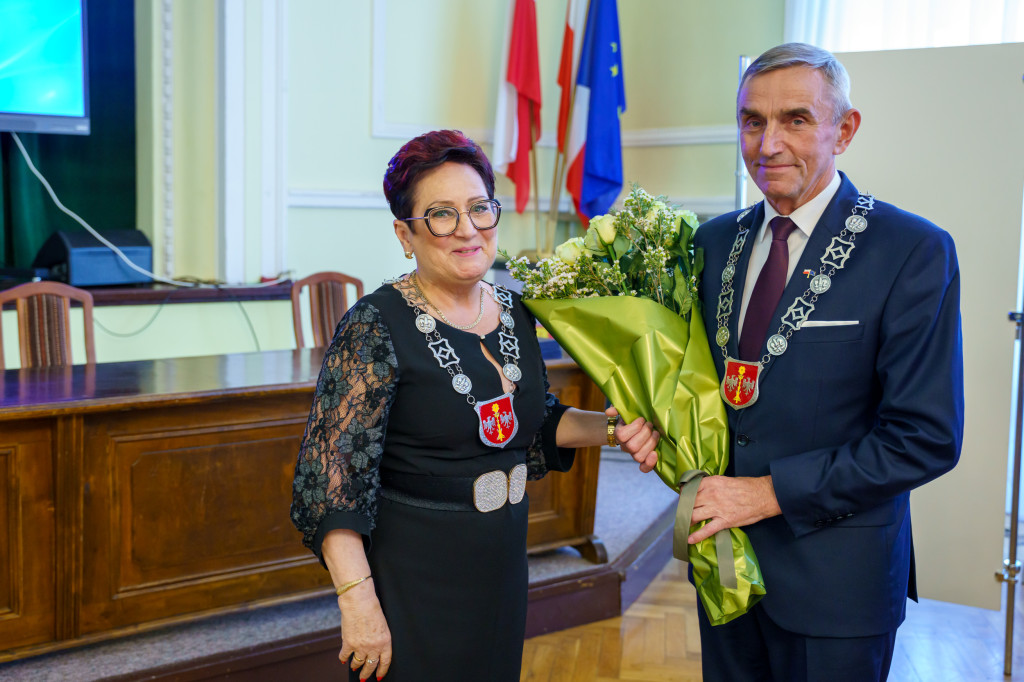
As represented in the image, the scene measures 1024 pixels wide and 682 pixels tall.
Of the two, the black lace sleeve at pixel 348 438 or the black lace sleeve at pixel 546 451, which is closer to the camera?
the black lace sleeve at pixel 348 438

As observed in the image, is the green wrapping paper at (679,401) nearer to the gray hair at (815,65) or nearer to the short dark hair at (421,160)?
the short dark hair at (421,160)

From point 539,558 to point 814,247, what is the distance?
2.27m

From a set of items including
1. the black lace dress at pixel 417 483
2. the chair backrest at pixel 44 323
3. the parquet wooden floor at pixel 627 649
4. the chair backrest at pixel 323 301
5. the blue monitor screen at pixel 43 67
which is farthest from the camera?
the blue monitor screen at pixel 43 67

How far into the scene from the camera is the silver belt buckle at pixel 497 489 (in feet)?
5.57

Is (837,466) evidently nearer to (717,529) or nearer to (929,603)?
(717,529)

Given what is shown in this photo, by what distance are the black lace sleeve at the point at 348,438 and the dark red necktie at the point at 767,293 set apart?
0.66m

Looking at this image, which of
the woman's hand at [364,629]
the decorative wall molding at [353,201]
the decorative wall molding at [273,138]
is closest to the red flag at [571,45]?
the decorative wall molding at [353,201]

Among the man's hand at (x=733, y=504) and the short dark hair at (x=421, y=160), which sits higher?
the short dark hair at (x=421, y=160)

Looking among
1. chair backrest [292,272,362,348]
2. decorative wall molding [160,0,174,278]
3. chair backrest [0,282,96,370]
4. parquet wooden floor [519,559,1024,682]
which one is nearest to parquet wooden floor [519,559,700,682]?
parquet wooden floor [519,559,1024,682]

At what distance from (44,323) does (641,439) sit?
273 cm

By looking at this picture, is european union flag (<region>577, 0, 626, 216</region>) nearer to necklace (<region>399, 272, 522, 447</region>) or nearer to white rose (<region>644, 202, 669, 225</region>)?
white rose (<region>644, 202, 669, 225</region>)

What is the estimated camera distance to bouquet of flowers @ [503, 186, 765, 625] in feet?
5.35

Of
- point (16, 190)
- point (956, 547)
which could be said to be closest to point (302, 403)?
point (956, 547)

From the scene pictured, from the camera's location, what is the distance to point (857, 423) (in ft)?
5.21
